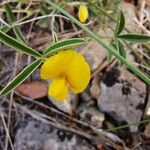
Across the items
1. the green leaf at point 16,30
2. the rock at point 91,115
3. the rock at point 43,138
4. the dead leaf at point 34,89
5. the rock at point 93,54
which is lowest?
the rock at point 43,138

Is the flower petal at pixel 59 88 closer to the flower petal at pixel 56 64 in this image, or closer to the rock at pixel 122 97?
the flower petal at pixel 56 64

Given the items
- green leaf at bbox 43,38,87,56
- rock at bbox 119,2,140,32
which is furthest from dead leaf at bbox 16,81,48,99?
green leaf at bbox 43,38,87,56

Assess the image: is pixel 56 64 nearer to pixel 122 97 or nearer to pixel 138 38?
pixel 138 38

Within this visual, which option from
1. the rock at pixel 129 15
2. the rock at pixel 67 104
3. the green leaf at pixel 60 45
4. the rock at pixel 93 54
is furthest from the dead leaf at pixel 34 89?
the green leaf at pixel 60 45

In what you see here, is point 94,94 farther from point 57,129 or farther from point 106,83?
point 57,129

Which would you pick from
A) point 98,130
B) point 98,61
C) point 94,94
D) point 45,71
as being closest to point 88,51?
point 98,61

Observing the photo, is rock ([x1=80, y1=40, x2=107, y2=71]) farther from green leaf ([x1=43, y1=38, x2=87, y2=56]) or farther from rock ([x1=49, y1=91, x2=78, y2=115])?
green leaf ([x1=43, y1=38, x2=87, y2=56])

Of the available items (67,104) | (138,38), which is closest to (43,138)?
(67,104)
